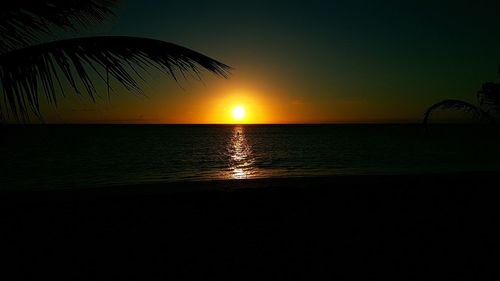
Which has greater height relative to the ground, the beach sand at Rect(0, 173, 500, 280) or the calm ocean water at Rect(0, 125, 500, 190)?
the beach sand at Rect(0, 173, 500, 280)

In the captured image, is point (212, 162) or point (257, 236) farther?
point (212, 162)

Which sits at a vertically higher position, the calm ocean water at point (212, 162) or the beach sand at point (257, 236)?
the beach sand at point (257, 236)

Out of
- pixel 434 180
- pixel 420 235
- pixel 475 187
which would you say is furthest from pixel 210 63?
pixel 434 180

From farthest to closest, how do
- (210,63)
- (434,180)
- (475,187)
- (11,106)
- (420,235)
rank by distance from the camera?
(434,180) → (475,187) → (420,235) → (210,63) → (11,106)

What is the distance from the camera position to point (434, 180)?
10039 millimetres

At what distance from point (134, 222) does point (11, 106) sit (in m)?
4.33

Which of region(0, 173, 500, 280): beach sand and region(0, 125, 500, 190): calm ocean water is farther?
region(0, 125, 500, 190): calm ocean water

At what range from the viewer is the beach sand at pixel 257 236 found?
3861 millimetres

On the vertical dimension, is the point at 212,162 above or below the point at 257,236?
below

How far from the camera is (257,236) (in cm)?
499

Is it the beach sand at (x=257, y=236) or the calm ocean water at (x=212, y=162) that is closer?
the beach sand at (x=257, y=236)

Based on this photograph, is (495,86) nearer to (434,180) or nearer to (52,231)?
(52,231)

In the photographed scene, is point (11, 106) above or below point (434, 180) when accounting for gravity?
above

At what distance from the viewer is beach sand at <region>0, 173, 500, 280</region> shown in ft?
12.7
